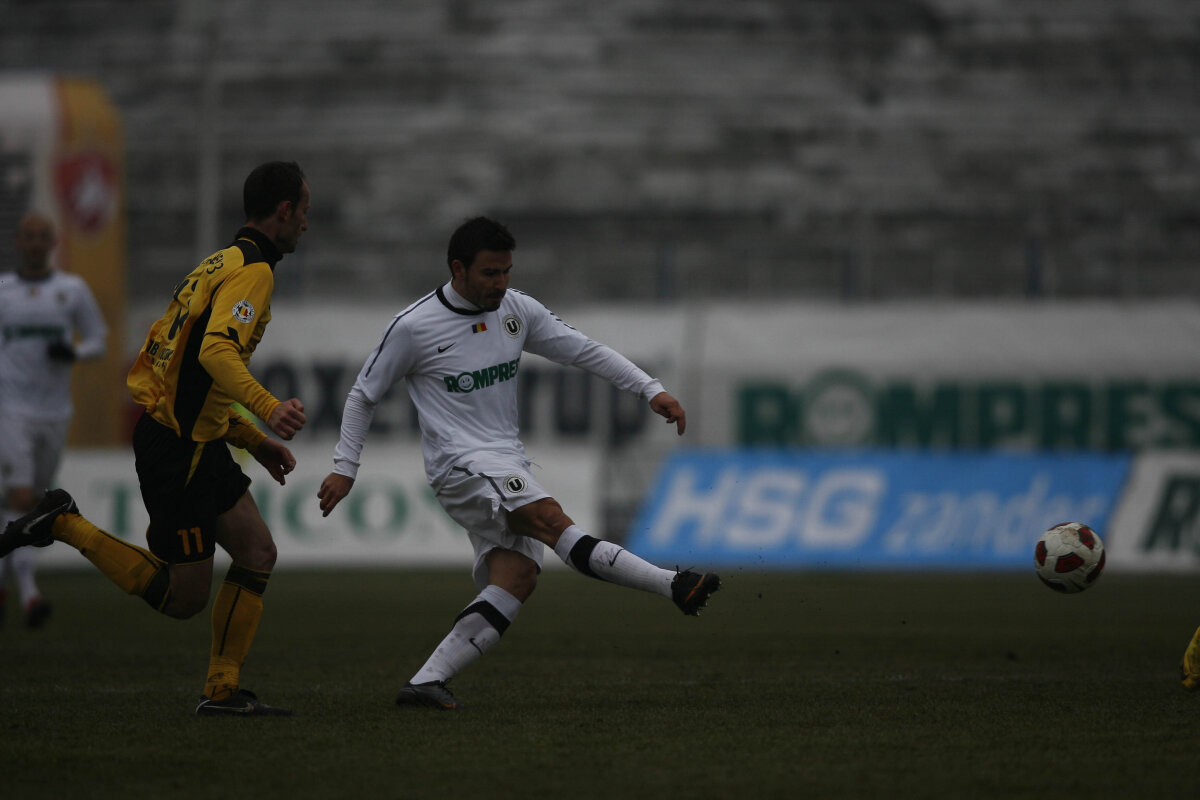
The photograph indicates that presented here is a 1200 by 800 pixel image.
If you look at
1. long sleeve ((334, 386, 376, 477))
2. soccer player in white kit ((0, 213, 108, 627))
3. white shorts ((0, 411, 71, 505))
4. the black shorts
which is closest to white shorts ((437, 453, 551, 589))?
long sleeve ((334, 386, 376, 477))

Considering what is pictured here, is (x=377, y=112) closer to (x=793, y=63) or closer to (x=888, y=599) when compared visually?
(x=793, y=63)

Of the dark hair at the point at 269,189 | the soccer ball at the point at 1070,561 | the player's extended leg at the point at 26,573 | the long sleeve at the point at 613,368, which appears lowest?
the player's extended leg at the point at 26,573

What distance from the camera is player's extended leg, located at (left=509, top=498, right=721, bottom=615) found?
20.8ft

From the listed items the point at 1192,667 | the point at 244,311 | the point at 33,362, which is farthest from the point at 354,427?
the point at 33,362

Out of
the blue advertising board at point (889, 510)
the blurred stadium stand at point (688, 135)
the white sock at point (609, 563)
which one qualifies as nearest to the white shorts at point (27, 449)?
the white sock at point (609, 563)

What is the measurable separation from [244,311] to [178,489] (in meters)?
0.77

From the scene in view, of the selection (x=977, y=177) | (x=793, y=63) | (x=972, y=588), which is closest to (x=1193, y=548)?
(x=972, y=588)

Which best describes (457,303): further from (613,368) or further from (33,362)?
(33,362)

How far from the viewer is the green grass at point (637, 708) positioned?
4996mm

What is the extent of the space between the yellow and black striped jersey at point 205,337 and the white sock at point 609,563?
1487mm

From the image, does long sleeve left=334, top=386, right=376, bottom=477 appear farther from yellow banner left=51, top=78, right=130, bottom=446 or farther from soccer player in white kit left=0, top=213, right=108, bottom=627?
yellow banner left=51, top=78, right=130, bottom=446

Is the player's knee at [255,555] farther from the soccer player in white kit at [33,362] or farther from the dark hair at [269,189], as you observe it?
the soccer player in white kit at [33,362]

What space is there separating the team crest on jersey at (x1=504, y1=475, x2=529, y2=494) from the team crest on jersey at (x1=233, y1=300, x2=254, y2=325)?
1.24 m

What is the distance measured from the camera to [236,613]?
645 cm
